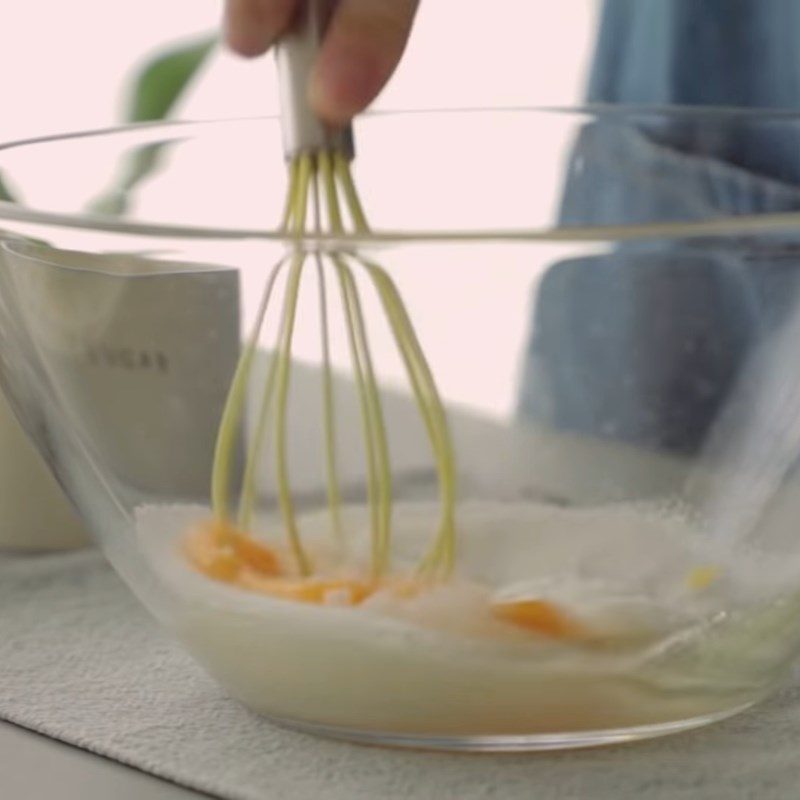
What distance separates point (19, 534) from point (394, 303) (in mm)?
282

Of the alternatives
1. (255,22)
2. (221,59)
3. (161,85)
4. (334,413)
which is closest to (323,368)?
(334,413)

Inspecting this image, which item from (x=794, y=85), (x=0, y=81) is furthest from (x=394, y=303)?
(x=0, y=81)

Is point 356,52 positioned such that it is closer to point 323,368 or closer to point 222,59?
point 323,368

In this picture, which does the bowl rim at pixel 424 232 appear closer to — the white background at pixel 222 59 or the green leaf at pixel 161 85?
the green leaf at pixel 161 85

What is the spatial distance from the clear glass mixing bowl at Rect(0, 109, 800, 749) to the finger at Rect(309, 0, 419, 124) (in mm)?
74

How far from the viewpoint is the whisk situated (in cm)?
42

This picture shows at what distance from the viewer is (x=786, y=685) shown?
52cm

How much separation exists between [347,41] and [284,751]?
199mm

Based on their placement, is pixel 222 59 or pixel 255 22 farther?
pixel 222 59

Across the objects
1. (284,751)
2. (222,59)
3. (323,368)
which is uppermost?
(323,368)

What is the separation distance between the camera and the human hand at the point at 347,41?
1.54 feet

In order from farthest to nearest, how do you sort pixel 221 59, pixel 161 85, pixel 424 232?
pixel 221 59 → pixel 161 85 → pixel 424 232

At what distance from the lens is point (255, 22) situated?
0.49 meters

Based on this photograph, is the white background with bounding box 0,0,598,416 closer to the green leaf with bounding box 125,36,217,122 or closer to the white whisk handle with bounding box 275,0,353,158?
the green leaf with bounding box 125,36,217,122
